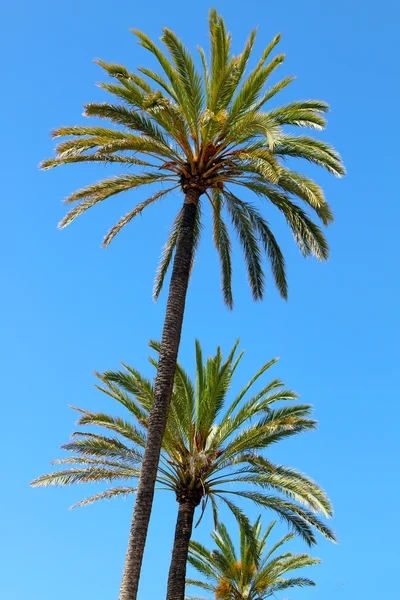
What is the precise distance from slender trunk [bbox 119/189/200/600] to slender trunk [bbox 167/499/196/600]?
4850mm

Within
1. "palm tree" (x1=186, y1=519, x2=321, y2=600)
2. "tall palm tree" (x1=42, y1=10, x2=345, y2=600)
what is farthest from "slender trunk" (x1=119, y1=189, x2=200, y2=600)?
"palm tree" (x1=186, y1=519, x2=321, y2=600)

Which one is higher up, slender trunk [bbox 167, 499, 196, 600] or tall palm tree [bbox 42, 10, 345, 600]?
tall palm tree [bbox 42, 10, 345, 600]

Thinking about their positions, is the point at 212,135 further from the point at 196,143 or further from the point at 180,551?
the point at 180,551

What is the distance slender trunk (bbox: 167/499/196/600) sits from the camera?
17812 millimetres

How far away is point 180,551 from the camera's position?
59.6 ft

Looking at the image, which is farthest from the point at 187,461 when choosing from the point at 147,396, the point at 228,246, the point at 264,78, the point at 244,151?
the point at 264,78

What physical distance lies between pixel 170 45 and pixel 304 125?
3.43 meters

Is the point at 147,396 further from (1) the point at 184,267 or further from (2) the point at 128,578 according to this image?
(2) the point at 128,578

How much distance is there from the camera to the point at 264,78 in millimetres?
15727

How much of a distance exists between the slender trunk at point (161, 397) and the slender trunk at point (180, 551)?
4.85 m

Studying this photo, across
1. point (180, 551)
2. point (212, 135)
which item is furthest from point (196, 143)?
point (180, 551)

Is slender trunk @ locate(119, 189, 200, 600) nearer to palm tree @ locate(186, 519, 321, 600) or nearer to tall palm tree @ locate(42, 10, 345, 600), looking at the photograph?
tall palm tree @ locate(42, 10, 345, 600)

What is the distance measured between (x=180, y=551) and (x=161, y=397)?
17.3ft

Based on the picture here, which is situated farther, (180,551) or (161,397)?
(180,551)
